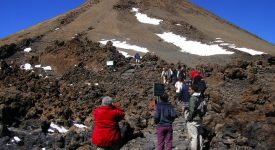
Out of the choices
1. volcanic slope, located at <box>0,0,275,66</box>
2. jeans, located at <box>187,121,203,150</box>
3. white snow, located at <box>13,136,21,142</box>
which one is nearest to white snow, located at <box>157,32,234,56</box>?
volcanic slope, located at <box>0,0,275,66</box>

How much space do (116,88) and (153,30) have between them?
43.9 meters

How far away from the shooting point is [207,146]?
47.9ft

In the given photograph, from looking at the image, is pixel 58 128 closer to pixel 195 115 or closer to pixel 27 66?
pixel 195 115

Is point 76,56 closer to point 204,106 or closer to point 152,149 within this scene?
point 152,149

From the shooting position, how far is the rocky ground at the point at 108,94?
1472 cm

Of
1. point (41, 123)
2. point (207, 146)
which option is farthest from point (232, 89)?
point (207, 146)

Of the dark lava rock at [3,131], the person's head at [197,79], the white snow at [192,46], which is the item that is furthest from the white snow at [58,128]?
the white snow at [192,46]

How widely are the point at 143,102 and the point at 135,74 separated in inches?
451

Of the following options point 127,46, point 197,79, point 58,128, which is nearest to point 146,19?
point 127,46

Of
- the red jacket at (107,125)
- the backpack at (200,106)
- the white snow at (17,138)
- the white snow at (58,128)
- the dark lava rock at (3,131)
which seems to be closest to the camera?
the red jacket at (107,125)

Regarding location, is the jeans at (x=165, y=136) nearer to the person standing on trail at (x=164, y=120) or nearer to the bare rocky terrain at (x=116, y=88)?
the person standing on trail at (x=164, y=120)

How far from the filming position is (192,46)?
2726 inches

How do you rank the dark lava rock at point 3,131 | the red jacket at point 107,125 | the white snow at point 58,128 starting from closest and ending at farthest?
the red jacket at point 107,125, the dark lava rock at point 3,131, the white snow at point 58,128

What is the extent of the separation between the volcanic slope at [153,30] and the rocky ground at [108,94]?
12920mm
